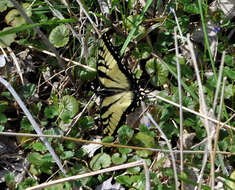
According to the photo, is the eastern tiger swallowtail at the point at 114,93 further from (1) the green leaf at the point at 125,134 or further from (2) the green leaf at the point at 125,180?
(2) the green leaf at the point at 125,180

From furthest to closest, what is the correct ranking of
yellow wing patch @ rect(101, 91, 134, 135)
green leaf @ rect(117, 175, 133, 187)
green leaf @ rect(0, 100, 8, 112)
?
green leaf @ rect(0, 100, 8, 112) < yellow wing patch @ rect(101, 91, 134, 135) < green leaf @ rect(117, 175, 133, 187)

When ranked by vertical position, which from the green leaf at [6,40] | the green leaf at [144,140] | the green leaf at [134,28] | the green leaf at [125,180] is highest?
the green leaf at [6,40]

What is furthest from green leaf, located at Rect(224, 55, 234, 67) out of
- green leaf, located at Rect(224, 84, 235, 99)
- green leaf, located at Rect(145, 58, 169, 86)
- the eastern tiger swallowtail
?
the eastern tiger swallowtail

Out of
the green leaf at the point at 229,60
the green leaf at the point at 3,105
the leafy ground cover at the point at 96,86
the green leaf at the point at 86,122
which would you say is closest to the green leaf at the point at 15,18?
the leafy ground cover at the point at 96,86

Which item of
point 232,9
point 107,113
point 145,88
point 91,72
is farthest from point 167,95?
point 232,9

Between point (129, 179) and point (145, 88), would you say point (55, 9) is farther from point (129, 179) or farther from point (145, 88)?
point (129, 179)

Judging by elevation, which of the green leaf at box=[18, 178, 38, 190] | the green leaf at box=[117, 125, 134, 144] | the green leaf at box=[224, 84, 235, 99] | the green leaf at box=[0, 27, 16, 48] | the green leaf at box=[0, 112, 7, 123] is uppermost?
the green leaf at box=[0, 27, 16, 48]

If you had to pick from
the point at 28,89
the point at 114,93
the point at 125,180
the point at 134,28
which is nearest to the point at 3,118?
the point at 28,89

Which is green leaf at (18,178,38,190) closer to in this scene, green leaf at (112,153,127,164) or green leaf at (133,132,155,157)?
green leaf at (112,153,127,164)

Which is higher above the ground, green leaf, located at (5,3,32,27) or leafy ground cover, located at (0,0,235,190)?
green leaf, located at (5,3,32,27)
